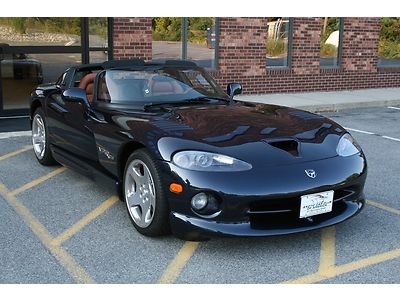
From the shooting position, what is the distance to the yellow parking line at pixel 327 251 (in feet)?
11.2

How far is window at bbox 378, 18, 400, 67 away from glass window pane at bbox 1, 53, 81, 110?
831 cm

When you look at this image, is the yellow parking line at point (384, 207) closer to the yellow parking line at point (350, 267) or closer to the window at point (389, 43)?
the yellow parking line at point (350, 267)

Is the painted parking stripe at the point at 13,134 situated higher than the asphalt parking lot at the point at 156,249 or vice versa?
the painted parking stripe at the point at 13,134

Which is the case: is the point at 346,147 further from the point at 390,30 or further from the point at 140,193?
the point at 390,30

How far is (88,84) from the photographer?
529cm

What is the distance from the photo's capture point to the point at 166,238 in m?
3.91

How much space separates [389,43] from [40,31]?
9.33m

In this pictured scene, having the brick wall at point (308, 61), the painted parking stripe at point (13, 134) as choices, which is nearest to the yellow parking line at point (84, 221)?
the painted parking stripe at point (13, 134)

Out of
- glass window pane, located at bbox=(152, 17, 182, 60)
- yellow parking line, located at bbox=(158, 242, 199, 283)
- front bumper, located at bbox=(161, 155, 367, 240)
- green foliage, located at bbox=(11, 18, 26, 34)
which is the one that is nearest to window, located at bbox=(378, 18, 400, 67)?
glass window pane, located at bbox=(152, 17, 182, 60)

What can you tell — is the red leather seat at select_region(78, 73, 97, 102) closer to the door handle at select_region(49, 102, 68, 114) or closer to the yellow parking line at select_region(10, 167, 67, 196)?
the door handle at select_region(49, 102, 68, 114)

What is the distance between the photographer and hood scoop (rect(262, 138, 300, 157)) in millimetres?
3766

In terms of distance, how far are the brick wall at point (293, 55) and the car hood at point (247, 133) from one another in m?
6.33

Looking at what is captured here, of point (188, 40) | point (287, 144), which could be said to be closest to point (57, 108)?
point (287, 144)

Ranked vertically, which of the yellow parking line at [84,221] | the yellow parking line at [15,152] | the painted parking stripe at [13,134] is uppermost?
the painted parking stripe at [13,134]
